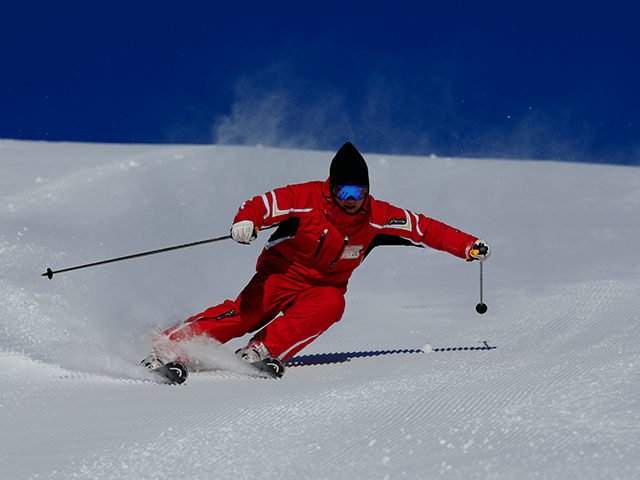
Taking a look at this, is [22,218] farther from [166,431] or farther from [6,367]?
[166,431]

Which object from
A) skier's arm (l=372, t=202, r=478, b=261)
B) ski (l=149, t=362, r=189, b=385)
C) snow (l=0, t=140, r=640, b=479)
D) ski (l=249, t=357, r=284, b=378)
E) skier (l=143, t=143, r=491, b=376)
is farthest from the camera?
skier's arm (l=372, t=202, r=478, b=261)

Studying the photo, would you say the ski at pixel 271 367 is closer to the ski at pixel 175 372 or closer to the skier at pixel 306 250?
the skier at pixel 306 250

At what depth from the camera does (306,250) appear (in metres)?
3.51

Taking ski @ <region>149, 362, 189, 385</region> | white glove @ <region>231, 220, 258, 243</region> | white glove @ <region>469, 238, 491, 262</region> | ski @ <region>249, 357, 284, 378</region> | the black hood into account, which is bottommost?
ski @ <region>149, 362, 189, 385</region>

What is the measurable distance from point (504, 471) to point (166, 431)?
1082mm

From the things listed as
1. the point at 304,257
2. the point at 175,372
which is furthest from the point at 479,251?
the point at 175,372

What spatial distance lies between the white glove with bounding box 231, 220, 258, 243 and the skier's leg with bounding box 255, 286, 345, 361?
18.8 inches

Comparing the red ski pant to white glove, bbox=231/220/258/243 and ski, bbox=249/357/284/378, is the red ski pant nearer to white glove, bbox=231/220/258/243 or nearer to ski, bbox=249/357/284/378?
ski, bbox=249/357/284/378

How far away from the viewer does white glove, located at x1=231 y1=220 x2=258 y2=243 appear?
10.5 ft

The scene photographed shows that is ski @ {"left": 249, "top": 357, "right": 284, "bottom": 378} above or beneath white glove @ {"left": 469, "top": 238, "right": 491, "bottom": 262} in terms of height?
beneath

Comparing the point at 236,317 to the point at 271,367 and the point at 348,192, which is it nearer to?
the point at 271,367

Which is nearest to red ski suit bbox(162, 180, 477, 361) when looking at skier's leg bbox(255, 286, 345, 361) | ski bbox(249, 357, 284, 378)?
skier's leg bbox(255, 286, 345, 361)

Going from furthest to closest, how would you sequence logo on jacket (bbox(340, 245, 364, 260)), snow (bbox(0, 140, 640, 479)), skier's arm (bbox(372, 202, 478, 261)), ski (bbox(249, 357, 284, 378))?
skier's arm (bbox(372, 202, 478, 261)), logo on jacket (bbox(340, 245, 364, 260)), ski (bbox(249, 357, 284, 378)), snow (bbox(0, 140, 640, 479))

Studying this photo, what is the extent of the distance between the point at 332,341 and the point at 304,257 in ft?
3.30
